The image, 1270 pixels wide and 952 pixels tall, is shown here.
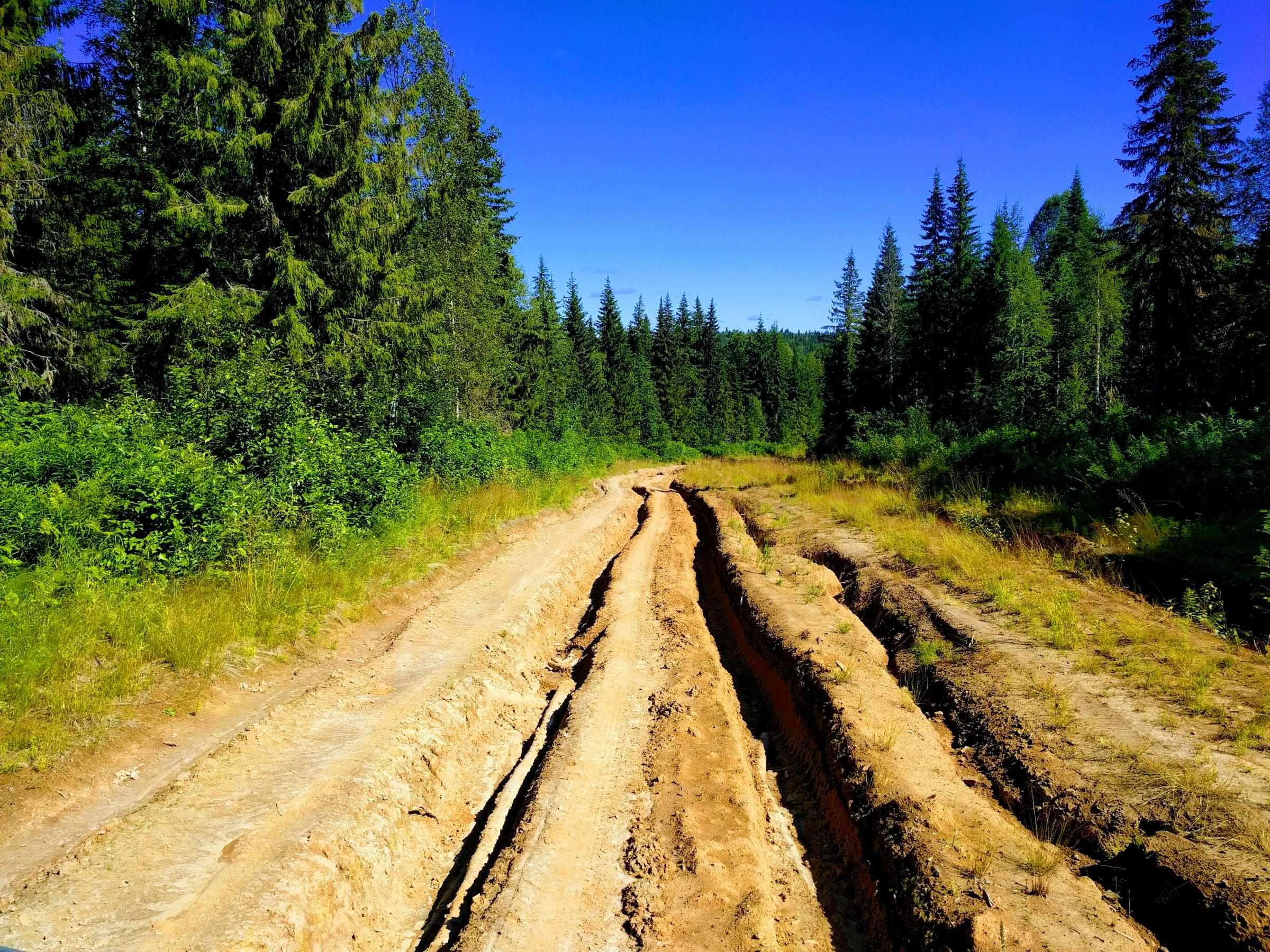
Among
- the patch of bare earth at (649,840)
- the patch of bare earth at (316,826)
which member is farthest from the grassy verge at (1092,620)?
the patch of bare earth at (316,826)

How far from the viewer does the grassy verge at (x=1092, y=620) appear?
5223mm

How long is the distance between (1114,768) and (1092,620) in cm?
297

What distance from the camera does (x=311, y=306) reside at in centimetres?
1303

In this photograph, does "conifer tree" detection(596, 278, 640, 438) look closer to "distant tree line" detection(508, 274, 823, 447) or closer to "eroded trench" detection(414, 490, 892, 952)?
"distant tree line" detection(508, 274, 823, 447)

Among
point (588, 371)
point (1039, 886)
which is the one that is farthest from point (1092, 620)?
point (588, 371)

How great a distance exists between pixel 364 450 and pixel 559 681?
5729 mm

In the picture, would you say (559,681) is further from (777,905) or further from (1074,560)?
(1074,560)

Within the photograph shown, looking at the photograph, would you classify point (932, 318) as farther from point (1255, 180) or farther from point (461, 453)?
point (461, 453)

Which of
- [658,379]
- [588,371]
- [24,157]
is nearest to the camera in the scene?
[24,157]

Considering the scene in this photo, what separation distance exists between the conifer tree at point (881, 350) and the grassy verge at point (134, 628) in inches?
1353

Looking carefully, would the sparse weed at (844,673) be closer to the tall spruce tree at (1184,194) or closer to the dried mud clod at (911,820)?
the dried mud clod at (911,820)

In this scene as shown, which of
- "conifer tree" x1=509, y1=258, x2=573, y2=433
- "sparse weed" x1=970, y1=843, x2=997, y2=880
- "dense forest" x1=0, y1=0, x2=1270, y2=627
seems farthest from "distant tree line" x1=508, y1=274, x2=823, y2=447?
"sparse weed" x1=970, y1=843, x2=997, y2=880

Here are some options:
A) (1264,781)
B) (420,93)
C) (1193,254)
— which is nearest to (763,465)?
(1193,254)

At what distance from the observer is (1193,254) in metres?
20.1
